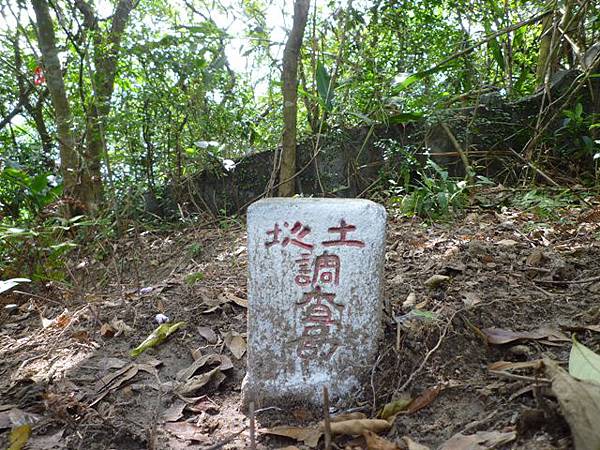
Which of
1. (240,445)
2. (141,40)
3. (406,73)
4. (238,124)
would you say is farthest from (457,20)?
(240,445)

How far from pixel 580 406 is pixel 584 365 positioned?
28cm

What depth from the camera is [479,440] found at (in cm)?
125

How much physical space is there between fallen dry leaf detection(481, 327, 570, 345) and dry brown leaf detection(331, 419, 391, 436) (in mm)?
540

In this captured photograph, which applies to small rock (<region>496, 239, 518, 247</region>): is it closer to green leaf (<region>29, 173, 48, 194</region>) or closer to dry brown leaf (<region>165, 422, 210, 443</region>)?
dry brown leaf (<region>165, 422, 210, 443</region>)

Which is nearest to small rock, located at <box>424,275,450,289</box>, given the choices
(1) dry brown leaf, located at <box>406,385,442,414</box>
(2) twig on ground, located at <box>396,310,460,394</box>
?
(2) twig on ground, located at <box>396,310,460,394</box>

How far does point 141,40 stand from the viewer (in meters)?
3.75

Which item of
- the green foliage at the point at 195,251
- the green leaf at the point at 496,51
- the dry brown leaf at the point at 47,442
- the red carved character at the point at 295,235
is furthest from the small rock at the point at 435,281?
the green leaf at the point at 496,51

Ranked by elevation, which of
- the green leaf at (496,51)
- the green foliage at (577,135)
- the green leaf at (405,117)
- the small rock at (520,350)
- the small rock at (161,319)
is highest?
the green leaf at (496,51)

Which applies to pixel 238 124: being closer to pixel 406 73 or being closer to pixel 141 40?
pixel 141 40

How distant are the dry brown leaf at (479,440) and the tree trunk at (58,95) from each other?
12.1ft

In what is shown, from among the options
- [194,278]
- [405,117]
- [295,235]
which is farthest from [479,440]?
[405,117]

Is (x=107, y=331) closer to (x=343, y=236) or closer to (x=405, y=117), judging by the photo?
(x=343, y=236)

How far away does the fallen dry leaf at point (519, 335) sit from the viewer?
172 cm

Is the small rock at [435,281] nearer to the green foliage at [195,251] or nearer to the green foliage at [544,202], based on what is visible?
the green foliage at [544,202]
